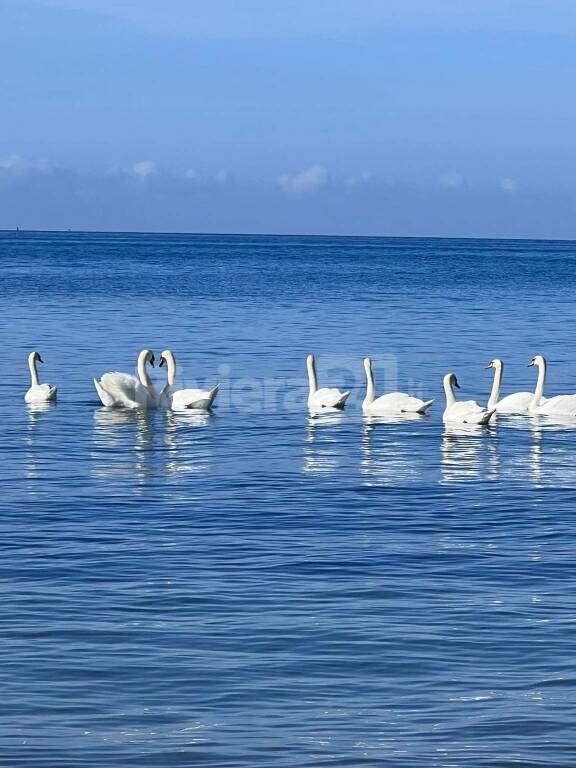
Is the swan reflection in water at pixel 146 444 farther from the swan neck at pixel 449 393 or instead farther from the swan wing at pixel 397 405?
the swan neck at pixel 449 393

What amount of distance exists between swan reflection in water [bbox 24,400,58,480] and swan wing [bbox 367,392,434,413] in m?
5.47

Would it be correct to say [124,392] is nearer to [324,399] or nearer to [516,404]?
[324,399]

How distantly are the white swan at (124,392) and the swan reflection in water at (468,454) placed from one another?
5316 mm

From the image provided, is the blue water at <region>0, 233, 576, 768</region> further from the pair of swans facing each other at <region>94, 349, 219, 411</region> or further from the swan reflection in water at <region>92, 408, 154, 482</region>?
the pair of swans facing each other at <region>94, 349, 219, 411</region>

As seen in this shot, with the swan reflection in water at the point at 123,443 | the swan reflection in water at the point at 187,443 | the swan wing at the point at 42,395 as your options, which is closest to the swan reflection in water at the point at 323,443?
the swan reflection in water at the point at 187,443

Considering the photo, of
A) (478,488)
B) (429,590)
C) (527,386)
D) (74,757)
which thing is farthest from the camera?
(527,386)

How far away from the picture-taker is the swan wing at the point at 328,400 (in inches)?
997

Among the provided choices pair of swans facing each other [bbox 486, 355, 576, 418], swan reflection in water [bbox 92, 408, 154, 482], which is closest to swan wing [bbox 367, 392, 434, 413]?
pair of swans facing each other [bbox 486, 355, 576, 418]

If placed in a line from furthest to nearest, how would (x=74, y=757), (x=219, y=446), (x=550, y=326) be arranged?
(x=550, y=326)
(x=219, y=446)
(x=74, y=757)

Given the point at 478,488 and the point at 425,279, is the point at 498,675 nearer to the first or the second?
the point at 478,488

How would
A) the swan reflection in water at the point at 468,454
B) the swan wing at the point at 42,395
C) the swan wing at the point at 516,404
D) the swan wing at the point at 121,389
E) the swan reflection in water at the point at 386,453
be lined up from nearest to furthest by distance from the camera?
1. the swan reflection in water at the point at 386,453
2. the swan reflection in water at the point at 468,454
3. the swan wing at the point at 121,389
4. the swan wing at the point at 516,404
5. the swan wing at the point at 42,395

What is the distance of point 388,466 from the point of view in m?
19.2

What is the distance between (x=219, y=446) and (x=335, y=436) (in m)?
2.07

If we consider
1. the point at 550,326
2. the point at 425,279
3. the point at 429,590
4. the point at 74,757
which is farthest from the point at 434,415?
the point at 425,279
